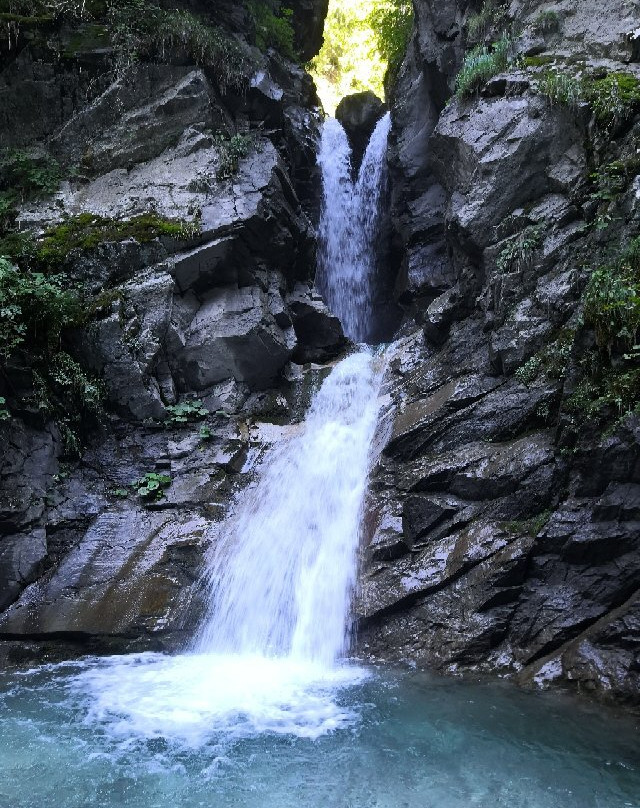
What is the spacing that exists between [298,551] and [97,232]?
25.4ft

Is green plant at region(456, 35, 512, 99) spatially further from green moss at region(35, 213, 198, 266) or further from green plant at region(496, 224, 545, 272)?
green moss at region(35, 213, 198, 266)

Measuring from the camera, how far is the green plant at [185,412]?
10906mm

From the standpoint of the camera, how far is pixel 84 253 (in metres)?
11.7

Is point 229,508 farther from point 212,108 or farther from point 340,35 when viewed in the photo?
point 340,35

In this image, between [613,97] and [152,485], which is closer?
[613,97]

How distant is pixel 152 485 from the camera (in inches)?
382

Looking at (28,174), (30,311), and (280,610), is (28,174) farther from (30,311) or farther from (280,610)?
(280,610)

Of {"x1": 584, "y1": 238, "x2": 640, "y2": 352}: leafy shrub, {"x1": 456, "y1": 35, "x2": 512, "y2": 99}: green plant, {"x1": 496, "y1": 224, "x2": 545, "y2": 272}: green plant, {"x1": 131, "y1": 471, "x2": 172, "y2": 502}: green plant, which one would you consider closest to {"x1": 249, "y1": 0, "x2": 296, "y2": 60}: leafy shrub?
{"x1": 456, "y1": 35, "x2": 512, "y2": 99}: green plant

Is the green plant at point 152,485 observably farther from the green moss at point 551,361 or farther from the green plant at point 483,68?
the green plant at point 483,68

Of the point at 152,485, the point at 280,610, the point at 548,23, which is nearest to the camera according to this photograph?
the point at 280,610

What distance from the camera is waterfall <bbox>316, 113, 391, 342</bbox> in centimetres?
1711

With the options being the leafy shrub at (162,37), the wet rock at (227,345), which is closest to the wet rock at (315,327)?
the wet rock at (227,345)

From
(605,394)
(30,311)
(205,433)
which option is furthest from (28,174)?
(605,394)

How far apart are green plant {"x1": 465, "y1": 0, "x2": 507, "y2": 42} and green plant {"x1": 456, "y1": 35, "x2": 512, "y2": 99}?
92cm
